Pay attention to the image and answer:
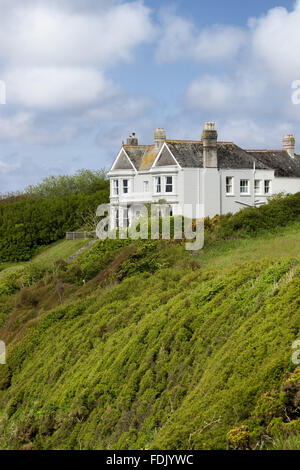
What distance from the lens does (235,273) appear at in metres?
18.9

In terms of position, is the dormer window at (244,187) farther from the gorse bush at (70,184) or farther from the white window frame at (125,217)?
the gorse bush at (70,184)

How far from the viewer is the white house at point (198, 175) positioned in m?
44.6

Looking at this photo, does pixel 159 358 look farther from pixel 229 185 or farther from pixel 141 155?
pixel 141 155

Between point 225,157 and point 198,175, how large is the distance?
2723mm

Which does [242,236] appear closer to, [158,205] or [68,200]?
[158,205]

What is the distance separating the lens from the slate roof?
4500cm

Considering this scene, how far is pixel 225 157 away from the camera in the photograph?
45781 mm

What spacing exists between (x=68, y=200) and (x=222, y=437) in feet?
166

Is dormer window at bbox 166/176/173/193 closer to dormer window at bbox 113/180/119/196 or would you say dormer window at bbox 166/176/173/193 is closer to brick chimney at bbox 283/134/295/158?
dormer window at bbox 113/180/119/196

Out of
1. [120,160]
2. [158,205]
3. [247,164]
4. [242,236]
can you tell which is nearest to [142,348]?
[242,236]

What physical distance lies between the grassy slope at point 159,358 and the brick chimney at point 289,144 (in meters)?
28.0
